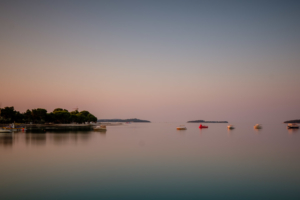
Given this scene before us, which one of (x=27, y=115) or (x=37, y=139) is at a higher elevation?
(x=27, y=115)

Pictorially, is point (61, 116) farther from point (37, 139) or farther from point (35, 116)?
point (37, 139)

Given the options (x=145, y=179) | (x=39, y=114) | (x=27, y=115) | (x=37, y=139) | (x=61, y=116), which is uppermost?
(x=39, y=114)

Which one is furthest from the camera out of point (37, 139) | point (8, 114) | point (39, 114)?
point (39, 114)

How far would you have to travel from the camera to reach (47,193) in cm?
1720

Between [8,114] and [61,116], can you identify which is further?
[61,116]

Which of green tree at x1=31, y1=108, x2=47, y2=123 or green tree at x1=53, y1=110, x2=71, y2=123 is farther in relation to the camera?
green tree at x1=53, y1=110, x2=71, y2=123

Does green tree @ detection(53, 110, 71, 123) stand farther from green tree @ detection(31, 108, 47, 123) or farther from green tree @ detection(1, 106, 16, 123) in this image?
green tree @ detection(1, 106, 16, 123)

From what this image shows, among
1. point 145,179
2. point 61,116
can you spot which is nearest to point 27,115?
point 61,116

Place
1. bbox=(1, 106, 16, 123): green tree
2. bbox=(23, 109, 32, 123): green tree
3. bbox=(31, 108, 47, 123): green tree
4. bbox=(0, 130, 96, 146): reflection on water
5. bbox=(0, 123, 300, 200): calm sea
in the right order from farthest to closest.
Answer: bbox=(31, 108, 47, 123): green tree, bbox=(23, 109, 32, 123): green tree, bbox=(1, 106, 16, 123): green tree, bbox=(0, 130, 96, 146): reflection on water, bbox=(0, 123, 300, 200): calm sea

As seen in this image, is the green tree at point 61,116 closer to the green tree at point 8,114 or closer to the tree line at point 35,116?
the tree line at point 35,116

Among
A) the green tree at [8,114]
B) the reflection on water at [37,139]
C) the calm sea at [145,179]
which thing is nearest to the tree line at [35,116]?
the green tree at [8,114]

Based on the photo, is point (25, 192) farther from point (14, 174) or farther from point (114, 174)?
point (114, 174)

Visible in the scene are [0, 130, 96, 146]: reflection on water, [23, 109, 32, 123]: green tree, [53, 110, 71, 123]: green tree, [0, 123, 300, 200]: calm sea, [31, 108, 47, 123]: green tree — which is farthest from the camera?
[53, 110, 71, 123]: green tree

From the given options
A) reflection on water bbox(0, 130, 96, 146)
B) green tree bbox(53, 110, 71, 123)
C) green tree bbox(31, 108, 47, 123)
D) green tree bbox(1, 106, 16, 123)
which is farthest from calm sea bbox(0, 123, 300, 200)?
green tree bbox(53, 110, 71, 123)
